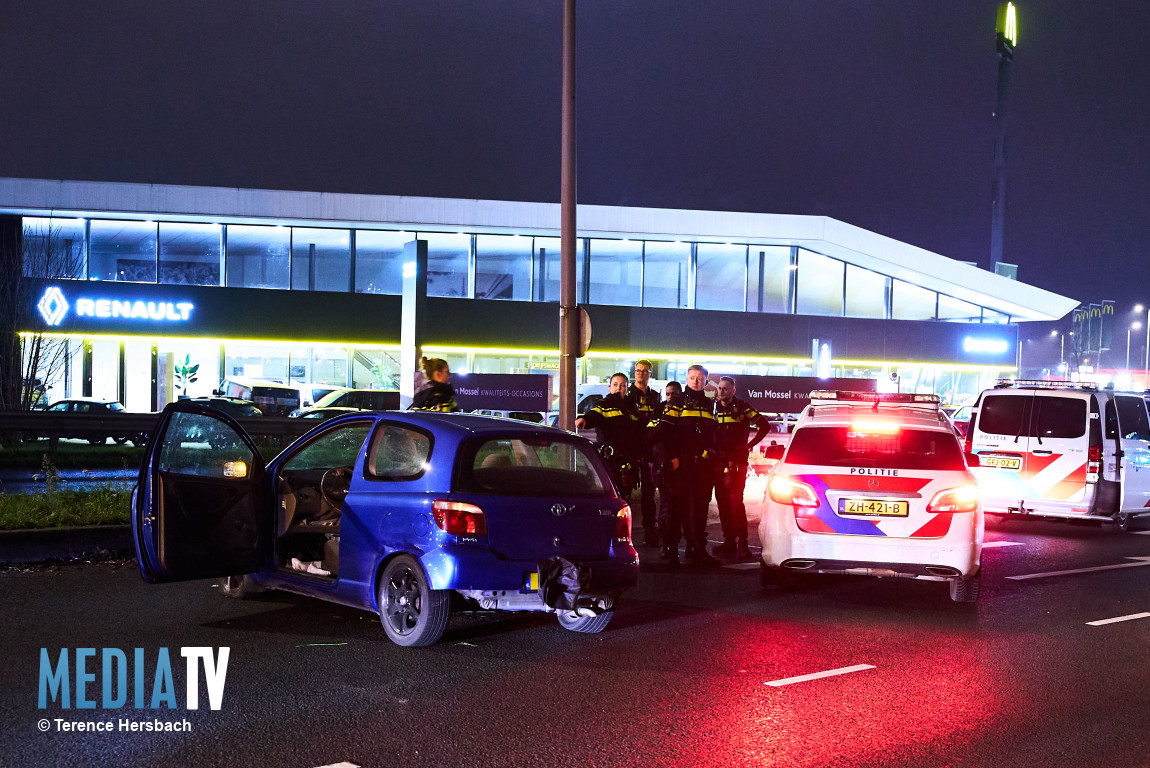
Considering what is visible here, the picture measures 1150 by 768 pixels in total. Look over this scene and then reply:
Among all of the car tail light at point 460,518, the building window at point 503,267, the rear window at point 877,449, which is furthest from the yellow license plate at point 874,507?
the building window at point 503,267

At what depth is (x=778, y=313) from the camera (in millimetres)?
39312

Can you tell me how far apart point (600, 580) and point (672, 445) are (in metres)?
3.79

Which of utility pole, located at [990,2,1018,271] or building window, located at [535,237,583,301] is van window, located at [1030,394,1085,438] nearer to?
building window, located at [535,237,583,301]

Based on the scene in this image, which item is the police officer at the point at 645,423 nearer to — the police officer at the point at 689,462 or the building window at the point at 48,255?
the police officer at the point at 689,462

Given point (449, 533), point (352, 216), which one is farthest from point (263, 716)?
point (352, 216)

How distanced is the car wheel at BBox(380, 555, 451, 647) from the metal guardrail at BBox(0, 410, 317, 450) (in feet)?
46.5

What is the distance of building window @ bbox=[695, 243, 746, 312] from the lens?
3928cm

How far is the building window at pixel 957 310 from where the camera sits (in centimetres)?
4088

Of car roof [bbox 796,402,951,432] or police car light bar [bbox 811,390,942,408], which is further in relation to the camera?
police car light bar [bbox 811,390,942,408]

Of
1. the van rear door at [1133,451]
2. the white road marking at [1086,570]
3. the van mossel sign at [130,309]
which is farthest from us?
the van mossel sign at [130,309]

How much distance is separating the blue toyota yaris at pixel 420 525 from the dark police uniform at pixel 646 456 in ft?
12.3

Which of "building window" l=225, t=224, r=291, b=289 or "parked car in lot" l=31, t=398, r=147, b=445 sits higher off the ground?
"building window" l=225, t=224, r=291, b=289

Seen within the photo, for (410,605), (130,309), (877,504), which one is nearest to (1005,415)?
(877,504)

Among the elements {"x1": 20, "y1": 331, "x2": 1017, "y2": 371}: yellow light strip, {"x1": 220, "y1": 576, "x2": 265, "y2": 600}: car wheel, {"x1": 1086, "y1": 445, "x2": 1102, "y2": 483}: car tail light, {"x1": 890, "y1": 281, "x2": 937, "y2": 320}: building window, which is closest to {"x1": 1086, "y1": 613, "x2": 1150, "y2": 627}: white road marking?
{"x1": 1086, "y1": 445, "x2": 1102, "y2": 483}: car tail light
